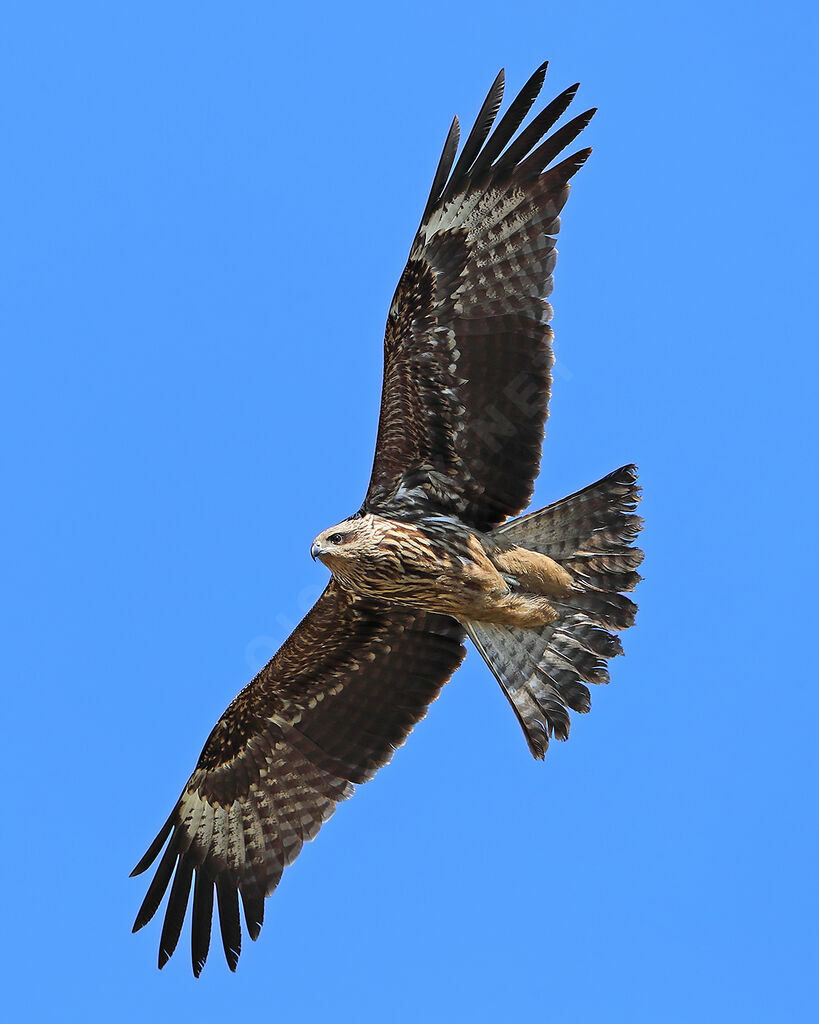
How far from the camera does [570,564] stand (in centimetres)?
1070

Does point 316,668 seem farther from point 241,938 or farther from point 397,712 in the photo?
point 241,938

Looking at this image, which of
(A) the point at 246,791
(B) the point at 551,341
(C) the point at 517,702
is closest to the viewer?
(B) the point at 551,341

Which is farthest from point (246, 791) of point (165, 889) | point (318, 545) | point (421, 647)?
point (318, 545)

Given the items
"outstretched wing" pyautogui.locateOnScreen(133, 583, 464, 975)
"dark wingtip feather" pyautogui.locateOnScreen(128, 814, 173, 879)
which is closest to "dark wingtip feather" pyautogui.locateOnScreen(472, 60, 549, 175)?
"outstretched wing" pyautogui.locateOnScreen(133, 583, 464, 975)

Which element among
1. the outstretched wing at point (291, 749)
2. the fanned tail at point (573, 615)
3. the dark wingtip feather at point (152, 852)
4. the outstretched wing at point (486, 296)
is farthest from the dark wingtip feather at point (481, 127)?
the dark wingtip feather at point (152, 852)

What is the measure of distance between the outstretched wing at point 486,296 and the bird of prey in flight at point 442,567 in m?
0.01

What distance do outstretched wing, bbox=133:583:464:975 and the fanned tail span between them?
1.79 ft

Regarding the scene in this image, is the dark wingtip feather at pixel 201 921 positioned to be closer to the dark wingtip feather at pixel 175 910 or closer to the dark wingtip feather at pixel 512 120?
the dark wingtip feather at pixel 175 910

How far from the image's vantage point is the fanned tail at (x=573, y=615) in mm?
10594

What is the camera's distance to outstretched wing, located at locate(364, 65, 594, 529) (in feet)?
33.0

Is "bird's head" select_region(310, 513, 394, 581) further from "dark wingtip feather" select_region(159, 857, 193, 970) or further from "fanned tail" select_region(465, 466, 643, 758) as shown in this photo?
"dark wingtip feather" select_region(159, 857, 193, 970)

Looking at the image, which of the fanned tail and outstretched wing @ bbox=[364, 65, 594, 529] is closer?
outstretched wing @ bbox=[364, 65, 594, 529]

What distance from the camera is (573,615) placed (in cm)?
1085

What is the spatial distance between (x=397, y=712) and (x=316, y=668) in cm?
65
